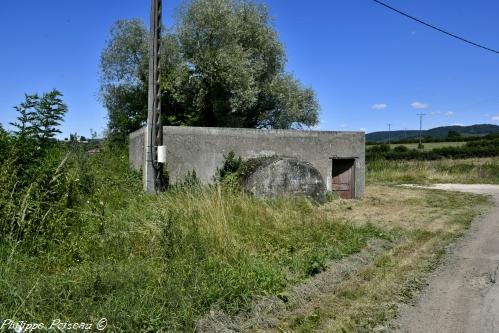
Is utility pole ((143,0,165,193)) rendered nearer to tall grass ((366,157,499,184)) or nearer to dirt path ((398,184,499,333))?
dirt path ((398,184,499,333))

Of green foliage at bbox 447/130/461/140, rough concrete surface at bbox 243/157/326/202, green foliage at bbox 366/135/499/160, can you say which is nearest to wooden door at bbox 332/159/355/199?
rough concrete surface at bbox 243/157/326/202

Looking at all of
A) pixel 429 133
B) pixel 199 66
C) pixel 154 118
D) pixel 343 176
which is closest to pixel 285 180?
pixel 343 176

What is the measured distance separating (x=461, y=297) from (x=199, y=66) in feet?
74.0

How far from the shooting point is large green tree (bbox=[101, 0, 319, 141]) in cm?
2600

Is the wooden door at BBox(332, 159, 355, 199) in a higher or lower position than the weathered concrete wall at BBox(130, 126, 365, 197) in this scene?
lower

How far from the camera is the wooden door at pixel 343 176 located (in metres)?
15.8

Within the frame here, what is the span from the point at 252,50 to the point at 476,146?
3531cm

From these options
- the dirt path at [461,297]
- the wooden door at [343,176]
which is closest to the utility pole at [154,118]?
the wooden door at [343,176]

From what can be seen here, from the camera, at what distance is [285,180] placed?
12.9m

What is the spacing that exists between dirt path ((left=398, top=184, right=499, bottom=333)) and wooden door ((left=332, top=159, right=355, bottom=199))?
282 inches

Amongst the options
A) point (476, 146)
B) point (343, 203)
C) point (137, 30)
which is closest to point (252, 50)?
point (137, 30)

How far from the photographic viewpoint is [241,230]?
24.6ft

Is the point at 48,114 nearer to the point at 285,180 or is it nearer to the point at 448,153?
the point at 285,180

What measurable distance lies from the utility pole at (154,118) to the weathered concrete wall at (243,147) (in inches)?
58.8
